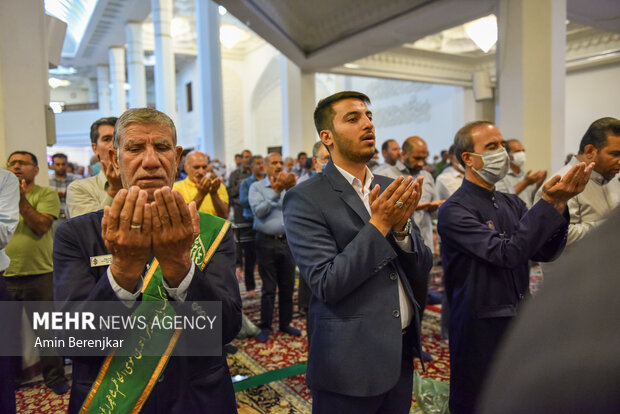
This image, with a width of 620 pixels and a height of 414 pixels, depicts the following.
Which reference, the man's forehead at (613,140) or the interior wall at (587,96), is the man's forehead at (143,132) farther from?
the interior wall at (587,96)

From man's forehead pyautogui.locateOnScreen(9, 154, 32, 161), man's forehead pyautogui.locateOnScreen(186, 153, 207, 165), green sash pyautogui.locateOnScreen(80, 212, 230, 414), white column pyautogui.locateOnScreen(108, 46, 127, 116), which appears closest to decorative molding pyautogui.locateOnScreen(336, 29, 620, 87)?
man's forehead pyautogui.locateOnScreen(186, 153, 207, 165)

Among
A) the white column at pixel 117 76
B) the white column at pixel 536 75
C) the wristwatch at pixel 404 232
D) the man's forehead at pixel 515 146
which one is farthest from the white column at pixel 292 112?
the white column at pixel 117 76

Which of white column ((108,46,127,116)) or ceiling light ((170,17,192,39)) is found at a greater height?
ceiling light ((170,17,192,39))

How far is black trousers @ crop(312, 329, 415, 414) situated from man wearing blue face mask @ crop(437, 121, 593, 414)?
479 millimetres

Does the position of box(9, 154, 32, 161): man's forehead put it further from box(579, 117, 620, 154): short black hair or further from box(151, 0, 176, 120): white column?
box(151, 0, 176, 120): white column

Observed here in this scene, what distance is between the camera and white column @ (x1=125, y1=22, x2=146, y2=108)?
1445 cm

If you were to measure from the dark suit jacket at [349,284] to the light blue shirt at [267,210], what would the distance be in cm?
250

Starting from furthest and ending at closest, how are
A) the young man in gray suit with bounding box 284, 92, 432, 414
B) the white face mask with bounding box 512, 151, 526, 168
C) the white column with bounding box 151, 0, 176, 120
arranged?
the white column with bounding box 151, 0, 176, 120, the white face mask with bounding box 512, 151, 526, 168, the young man in gray suit with bounding box 284, 92, 432, 414

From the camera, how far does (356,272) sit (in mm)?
1527

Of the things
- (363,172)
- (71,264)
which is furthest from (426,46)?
(71,264)

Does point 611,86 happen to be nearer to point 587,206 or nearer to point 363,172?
point 587,206

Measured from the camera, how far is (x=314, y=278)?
5.31 feet

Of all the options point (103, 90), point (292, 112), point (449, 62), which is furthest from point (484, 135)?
point (103, 90)

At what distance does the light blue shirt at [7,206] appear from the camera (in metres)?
2.34
